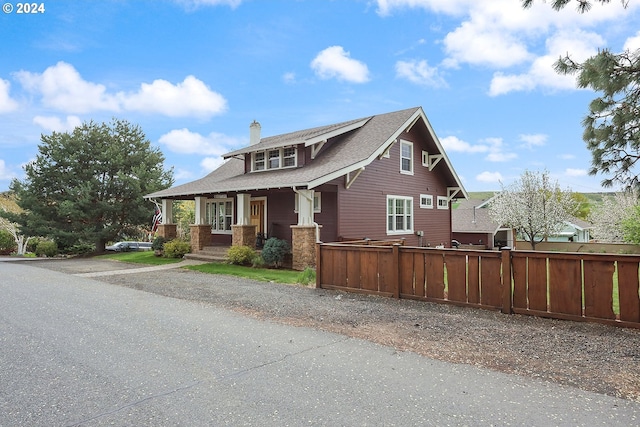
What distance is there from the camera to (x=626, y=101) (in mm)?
6414

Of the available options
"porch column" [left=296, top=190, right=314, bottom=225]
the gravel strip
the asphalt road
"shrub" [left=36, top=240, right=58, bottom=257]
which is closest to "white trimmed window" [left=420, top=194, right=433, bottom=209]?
"porch column" [left=296, top=190, right=314, bottom=225]

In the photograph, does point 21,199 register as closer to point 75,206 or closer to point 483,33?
point 75,206

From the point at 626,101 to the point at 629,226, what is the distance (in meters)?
24.7

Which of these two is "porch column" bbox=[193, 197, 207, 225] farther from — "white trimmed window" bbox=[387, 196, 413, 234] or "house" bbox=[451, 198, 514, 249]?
"house" bbox=[451, 198, 514, 249]

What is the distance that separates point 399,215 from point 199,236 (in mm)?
10148

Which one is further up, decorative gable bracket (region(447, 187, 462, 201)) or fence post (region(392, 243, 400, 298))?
decorative gable bracket (region(447, 187, 462, 201))

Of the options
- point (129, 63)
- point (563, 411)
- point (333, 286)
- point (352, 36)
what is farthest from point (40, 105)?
point (563, 411)

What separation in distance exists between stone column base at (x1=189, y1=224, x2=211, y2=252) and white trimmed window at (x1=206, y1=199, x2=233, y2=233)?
143 cm

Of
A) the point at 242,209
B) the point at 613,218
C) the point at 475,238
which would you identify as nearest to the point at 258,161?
the point at 242,209

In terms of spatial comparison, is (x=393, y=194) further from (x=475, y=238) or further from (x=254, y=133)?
(x=475, y=238)

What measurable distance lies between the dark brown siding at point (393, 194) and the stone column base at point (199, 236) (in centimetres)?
750

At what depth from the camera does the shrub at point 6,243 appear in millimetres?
36094

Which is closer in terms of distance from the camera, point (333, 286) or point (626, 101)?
point (626, 101)

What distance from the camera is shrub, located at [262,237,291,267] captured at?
1456 cm
